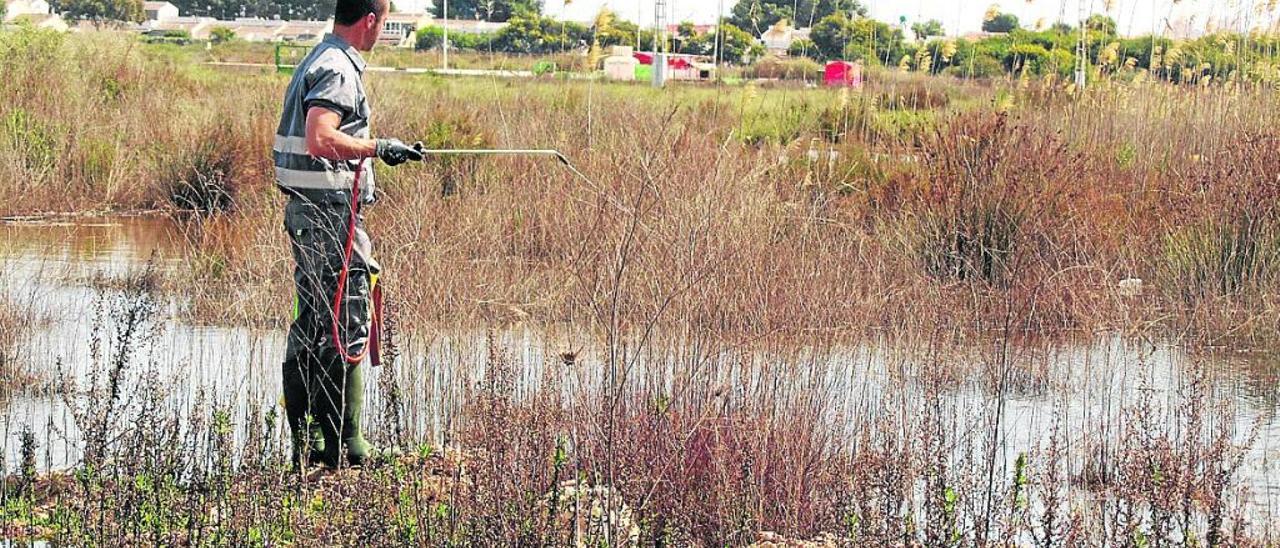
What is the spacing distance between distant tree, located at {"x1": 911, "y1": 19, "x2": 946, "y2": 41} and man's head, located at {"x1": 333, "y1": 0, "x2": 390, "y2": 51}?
963 cm

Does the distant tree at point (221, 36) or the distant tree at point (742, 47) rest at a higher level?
the distant tree at point (742, 47)

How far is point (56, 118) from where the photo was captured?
676 inches

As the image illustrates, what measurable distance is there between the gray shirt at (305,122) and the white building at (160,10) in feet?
397

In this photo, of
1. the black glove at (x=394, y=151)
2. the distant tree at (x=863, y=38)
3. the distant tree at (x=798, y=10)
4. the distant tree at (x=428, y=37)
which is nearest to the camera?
the black glove at (x=394, y=151)

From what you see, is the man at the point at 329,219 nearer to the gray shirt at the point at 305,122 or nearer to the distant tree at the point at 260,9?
the gray shirt at the point at 305,122

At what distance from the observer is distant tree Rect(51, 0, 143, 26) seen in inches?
3684

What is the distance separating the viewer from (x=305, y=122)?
568 cm

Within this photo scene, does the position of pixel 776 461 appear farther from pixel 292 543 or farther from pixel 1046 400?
pixel 1046 400

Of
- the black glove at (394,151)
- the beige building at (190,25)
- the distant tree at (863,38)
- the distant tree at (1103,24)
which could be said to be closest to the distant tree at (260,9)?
the beige building at (190,25)

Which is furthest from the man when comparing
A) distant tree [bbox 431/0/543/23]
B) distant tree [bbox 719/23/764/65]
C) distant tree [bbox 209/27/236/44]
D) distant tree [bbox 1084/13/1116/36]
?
distant tree [bbox 209/27/236/44]

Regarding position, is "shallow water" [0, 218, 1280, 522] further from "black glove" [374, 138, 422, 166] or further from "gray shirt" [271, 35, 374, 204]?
"black glove" [374, 138, 422, 166]

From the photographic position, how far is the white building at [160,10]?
123375mm

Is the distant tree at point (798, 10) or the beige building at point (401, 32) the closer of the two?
the distant tree at point (798, 10)

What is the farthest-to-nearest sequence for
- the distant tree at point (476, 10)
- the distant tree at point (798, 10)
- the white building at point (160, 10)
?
the white building at point (160, 10), the distant tree at point (476, 10), the distant tree at point (798, 10)
